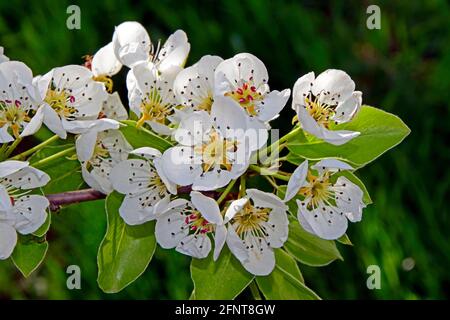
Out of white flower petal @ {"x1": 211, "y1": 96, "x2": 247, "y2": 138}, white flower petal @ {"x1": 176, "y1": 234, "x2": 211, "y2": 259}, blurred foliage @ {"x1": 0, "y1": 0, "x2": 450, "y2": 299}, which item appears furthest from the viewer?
blurred foliage @ {"x1": 0, "y1": 0, "x2": 450, "y2": 299}

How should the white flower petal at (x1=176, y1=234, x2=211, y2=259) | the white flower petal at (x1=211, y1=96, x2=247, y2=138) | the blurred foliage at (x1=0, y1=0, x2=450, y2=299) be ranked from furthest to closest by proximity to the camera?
1. the blurred foliage at (x1=0, y1=0, x2=450, y2=299)
2. the white flower petal at (x1=176, y1=234, x2=211, y2=259)
3. the white flower petal at (x1=211, y1=96, x2=247, y2=138)

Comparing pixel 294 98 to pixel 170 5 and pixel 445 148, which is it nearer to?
pixel 445 148

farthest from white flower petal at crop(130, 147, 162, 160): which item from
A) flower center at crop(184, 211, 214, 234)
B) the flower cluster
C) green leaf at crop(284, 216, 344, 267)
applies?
green leaf at crop(284, 216, 344, 267)

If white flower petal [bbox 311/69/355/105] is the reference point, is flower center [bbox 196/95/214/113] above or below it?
above

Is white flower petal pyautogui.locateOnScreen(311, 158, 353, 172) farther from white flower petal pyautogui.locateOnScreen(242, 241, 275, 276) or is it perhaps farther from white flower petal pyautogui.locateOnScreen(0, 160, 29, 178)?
white flower petal pyautogui.locateOnScreen(0, 160, 29, 178)

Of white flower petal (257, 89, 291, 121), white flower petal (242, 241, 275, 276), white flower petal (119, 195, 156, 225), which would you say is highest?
white flower petal (257, 89, 291, 121)

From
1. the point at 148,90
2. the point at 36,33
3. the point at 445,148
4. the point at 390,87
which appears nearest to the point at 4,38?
the point at 36,33

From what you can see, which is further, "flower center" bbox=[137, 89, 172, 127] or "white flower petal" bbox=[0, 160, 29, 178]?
"flower center" bbox=[137, 89, 172, 127]
